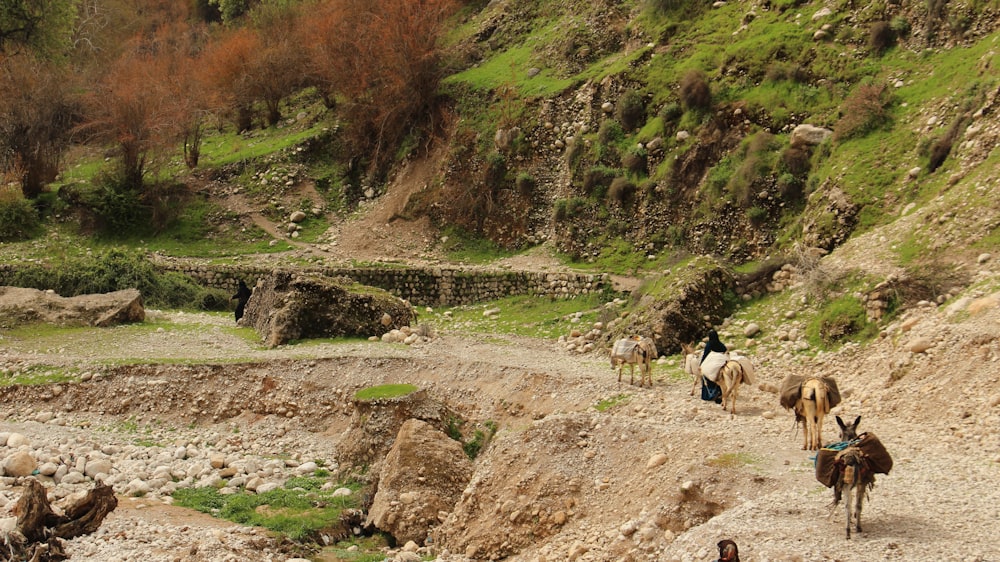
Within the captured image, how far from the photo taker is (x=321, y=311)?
22766mm

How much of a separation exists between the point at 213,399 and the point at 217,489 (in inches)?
174

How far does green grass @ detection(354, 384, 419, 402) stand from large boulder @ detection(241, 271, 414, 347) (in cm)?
632

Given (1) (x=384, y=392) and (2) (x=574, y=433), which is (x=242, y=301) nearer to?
(1) (x=384, y=392)

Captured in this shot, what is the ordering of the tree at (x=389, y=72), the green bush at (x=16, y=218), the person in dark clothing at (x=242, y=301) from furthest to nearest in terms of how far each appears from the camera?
the tree at (x=389, y=72), the green bush at (x=16, y=218), the person in dark clothing at (x=242, y=301)

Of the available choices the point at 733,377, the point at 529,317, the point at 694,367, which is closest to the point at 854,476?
the point at 733,377

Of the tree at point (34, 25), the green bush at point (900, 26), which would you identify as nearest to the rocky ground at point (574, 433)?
the green bush at point (900, 26)

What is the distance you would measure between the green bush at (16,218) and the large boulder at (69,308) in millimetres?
10963

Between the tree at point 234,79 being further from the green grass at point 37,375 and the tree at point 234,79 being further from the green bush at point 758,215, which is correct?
the green bush at point 758,215

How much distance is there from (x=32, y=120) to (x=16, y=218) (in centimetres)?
687

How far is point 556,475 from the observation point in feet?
42.1

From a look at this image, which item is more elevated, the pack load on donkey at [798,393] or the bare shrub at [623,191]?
the bare shrub at [623,191]

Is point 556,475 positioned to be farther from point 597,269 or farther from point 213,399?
point 597,269

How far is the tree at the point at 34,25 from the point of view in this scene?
46.1 metres

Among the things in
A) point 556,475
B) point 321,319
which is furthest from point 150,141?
point 556,475
